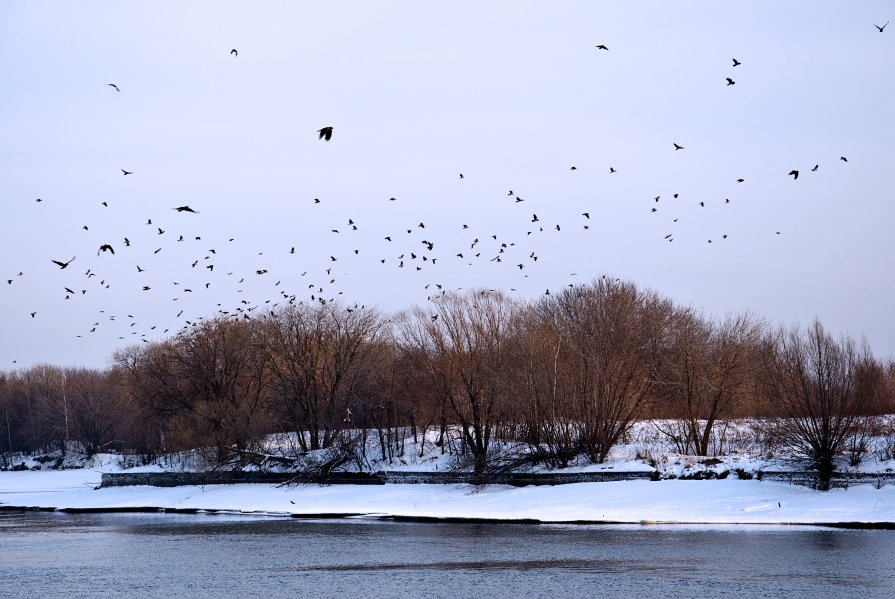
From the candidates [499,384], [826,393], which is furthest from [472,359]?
[826,393]

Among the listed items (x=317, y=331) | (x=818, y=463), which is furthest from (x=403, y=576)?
(x=317, y=331)

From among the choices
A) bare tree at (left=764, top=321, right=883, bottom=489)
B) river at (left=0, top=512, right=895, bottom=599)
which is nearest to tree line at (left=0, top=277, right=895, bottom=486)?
bare tree at (left=764, top=321, right=883, bottom=489)

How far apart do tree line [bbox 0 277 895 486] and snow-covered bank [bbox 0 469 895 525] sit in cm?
284

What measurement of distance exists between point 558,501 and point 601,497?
2.08 m

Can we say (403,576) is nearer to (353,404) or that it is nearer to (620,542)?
(620,542)

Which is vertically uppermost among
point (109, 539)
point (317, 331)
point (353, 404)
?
point (317, 331)

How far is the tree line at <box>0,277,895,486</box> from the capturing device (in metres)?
47.2

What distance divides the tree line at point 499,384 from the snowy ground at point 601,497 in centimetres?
139

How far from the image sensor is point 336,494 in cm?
5878

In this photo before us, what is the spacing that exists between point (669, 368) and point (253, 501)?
1051 inches

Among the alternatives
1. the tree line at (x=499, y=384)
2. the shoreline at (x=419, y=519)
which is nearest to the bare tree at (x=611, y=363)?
the tree line at (x=499, y=384)

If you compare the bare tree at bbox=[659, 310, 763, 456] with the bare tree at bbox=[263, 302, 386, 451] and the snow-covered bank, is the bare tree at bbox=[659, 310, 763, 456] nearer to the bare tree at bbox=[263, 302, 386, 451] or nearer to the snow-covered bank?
the snow-covered bank

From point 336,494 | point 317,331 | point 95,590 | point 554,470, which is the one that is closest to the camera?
point 95,590

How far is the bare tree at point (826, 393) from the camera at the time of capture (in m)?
45.9
